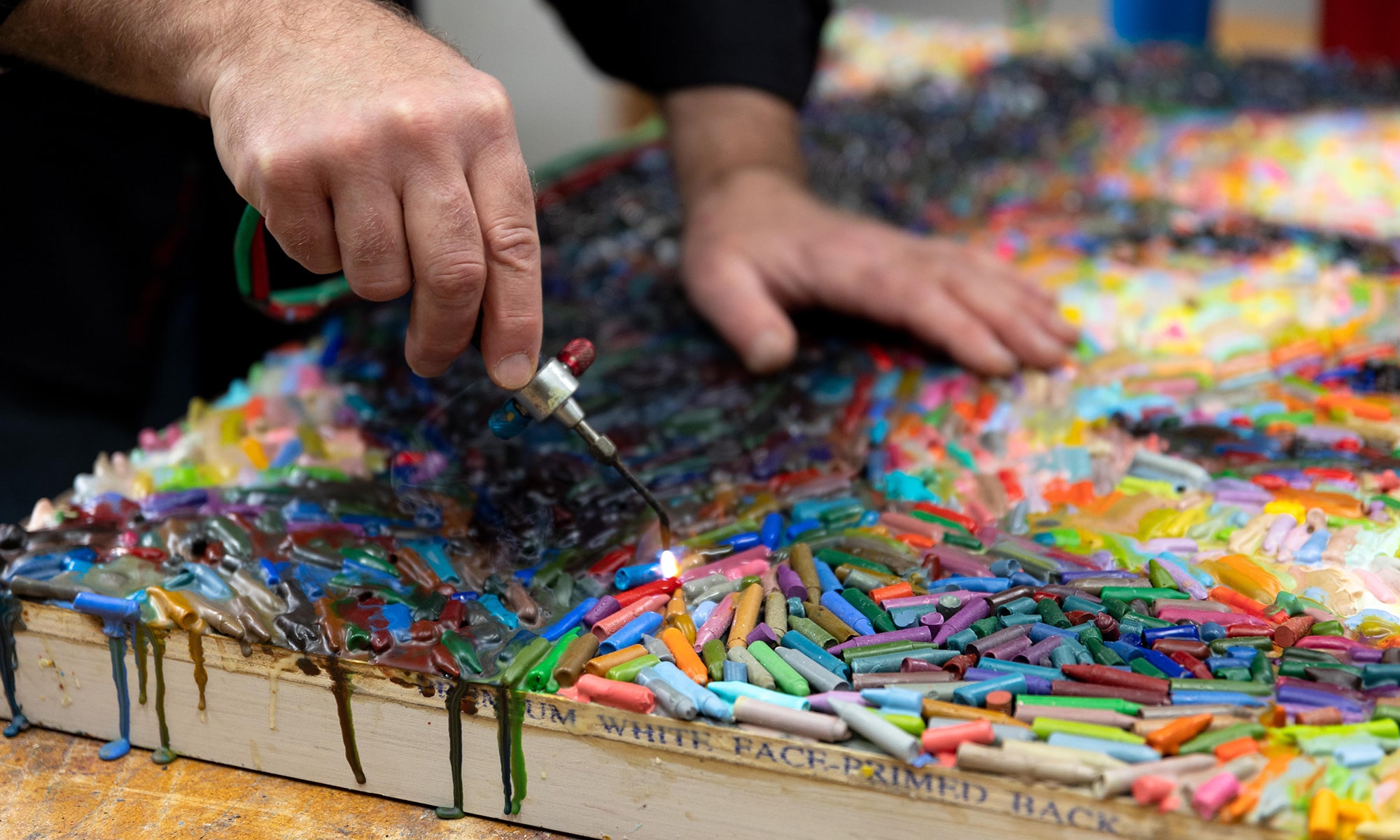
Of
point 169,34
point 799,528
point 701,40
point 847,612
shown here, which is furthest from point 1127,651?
point 701,40

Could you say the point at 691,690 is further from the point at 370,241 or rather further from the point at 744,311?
the point at 744,311

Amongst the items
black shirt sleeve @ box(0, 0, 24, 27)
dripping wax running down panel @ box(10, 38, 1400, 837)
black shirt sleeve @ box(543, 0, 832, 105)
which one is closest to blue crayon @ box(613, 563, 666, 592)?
dripping wax running down panel @ box(10, 38, 1400, 837)

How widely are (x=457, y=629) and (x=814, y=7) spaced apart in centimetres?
158

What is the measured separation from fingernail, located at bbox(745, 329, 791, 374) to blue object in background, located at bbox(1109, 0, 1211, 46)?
2214 mm

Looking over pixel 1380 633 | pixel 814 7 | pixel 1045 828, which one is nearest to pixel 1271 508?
pixel 1380 633

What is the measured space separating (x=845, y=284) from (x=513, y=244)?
806 mm

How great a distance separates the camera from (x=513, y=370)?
0.99 meters

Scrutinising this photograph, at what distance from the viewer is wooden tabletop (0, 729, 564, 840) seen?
3.13 ft

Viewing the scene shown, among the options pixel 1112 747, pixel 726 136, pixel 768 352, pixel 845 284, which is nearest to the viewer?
pixel 1112 747

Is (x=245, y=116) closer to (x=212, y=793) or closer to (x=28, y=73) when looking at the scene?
(x=212, y=793)

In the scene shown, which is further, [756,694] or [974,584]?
[974,584]

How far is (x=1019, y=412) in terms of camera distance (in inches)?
56.4

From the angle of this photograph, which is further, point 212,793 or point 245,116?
point 212,793

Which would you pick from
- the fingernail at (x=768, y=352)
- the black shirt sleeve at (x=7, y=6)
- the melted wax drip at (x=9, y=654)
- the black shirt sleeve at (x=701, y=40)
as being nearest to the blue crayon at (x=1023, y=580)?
the fingernail at (x=768, y=352)
